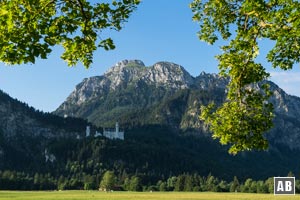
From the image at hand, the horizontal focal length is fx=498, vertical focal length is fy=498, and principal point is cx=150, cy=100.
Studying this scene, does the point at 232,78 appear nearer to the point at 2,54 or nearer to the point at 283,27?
the point at 283,27

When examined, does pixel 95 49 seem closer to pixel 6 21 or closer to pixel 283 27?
pixel 6 21

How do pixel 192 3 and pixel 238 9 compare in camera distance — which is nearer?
pixel 238 9

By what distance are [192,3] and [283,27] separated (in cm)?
672

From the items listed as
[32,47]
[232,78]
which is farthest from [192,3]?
[32,47]

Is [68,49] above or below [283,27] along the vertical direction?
below

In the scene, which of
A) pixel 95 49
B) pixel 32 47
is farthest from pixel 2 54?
pixel 95 49

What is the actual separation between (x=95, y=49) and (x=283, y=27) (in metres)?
8.61

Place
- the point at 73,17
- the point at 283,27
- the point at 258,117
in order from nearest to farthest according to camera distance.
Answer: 1. the point at 73,17
2. the point at 283,27
3. the point at 258,117

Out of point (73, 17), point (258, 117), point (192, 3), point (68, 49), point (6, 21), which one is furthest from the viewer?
point (192, 3)

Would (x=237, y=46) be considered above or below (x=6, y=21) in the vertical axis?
above

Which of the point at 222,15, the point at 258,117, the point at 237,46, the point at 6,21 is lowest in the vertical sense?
the point at 258,117

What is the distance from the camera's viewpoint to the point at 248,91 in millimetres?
26266

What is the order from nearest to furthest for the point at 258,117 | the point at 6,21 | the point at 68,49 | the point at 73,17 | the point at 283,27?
the point at 6,21 < the point at 73,17 < the point at 68,49 < the point at 283,27 < the point at 258,117

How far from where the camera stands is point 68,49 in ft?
65.3
